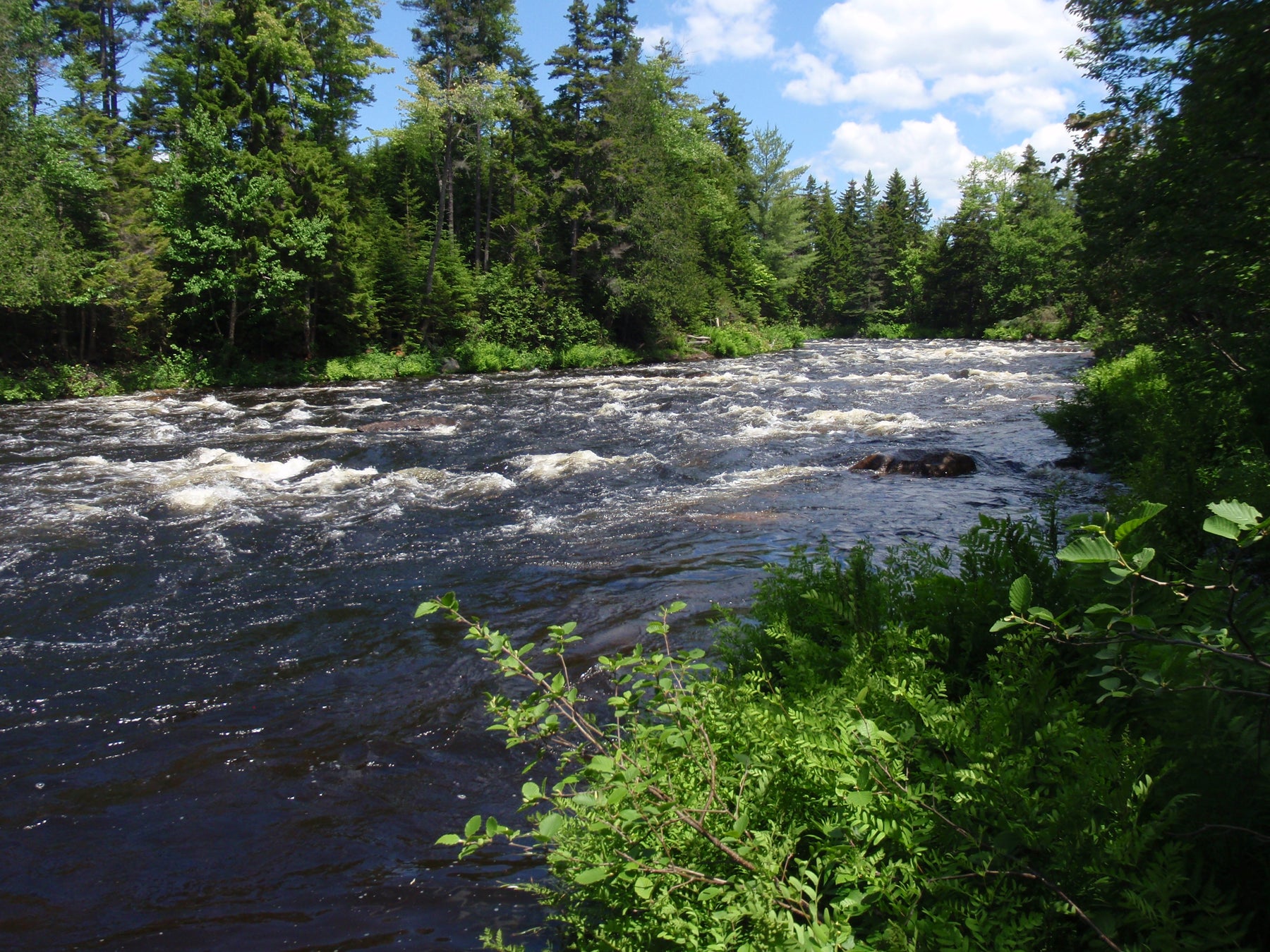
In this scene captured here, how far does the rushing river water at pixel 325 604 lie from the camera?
3738 mm

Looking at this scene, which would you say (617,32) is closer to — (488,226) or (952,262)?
(488,226)

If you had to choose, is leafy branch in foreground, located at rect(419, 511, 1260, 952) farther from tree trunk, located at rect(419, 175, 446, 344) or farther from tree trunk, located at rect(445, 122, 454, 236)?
tree trunk, located at rect(445, 122, 454, 236)

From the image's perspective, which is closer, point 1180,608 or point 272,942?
point 1180,608

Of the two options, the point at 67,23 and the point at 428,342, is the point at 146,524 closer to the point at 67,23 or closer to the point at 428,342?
the point at 428,342

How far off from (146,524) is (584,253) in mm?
29631

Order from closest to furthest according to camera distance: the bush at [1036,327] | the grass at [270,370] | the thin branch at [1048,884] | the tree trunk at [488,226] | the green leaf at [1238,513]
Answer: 1. the green leaf at [1238,513]
2. the thin branch at [1048,884]
3. the grass at [270,370]
4. the tree trunk at [488,226]
5. the bush at [1036,327]

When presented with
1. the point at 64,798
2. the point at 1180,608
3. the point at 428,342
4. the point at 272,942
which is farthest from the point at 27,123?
the point at 1180,608

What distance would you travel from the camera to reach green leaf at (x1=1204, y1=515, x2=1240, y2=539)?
1473 mm

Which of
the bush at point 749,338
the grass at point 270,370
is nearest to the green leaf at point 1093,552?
the grass at point 270,370

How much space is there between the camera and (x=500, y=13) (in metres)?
35.2

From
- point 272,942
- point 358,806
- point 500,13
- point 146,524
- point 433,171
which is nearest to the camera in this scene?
point 272,942

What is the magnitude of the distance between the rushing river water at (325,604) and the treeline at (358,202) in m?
6.03

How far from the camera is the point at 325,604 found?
7309 mm

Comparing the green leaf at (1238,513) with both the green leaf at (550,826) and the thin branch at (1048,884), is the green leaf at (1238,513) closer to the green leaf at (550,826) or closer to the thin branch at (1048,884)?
the thin branch at (1048,884)
